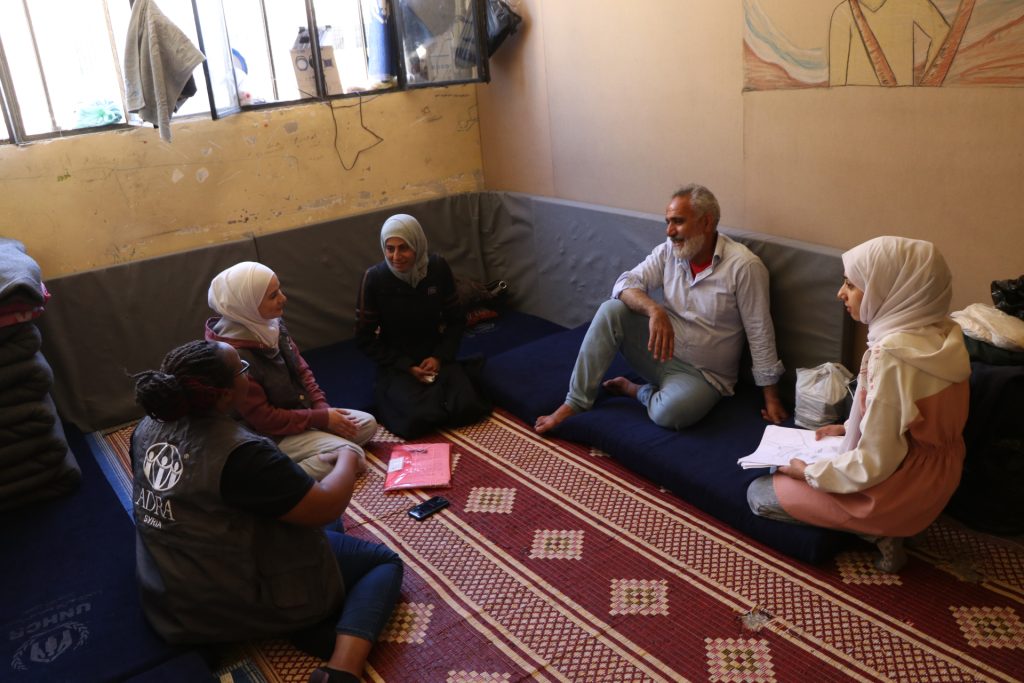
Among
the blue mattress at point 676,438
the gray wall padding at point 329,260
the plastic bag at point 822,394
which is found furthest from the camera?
the gray wall padding at point 329,260

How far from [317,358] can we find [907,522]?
3.16 meters

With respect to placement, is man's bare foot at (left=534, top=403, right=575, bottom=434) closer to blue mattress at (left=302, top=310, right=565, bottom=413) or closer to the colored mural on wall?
blue mattress at (left=302, top=310, right=565, bottom=413)

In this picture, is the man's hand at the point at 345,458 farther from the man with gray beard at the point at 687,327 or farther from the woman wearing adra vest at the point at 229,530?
the man with gray beard at the point at 687,327

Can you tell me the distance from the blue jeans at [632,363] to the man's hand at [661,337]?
11 cm

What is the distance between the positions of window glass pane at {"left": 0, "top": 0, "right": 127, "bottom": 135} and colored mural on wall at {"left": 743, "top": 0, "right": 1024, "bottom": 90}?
9.86ft

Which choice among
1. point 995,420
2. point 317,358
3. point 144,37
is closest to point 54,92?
point 144,37

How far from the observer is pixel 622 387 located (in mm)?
3682

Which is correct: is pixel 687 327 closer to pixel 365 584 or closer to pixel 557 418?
pixel 557 418

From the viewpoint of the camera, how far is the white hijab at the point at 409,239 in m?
3.79

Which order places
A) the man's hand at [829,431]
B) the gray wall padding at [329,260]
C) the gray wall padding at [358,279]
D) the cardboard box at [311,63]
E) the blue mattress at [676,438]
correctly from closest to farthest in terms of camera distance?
the blue mattress at [676,438] → the man's hand at [829,431] → the gray wall padding at [358,279] → the cardboard box at [311,63] → the gray wall padding at [329,260]

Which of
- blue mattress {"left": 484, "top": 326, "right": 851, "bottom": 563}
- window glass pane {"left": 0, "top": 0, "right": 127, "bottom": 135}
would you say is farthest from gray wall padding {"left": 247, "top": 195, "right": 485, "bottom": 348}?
blue mattress {"left": 484, "top": 326, "right": 851, "bottom": 563}

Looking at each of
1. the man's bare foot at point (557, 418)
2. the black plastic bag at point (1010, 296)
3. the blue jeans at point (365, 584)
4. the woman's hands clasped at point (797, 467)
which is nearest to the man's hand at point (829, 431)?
the woman's hands clasped at point (797, 467)

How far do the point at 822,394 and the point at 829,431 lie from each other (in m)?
0.21

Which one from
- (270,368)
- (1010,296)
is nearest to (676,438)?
(1010,296)
